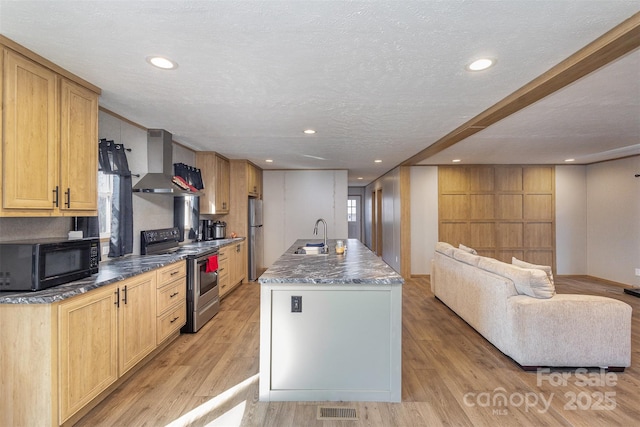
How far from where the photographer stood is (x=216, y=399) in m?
2.31

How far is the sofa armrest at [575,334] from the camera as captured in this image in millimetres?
2672

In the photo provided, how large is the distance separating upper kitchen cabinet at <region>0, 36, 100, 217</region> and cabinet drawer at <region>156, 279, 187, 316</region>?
3.21 feet

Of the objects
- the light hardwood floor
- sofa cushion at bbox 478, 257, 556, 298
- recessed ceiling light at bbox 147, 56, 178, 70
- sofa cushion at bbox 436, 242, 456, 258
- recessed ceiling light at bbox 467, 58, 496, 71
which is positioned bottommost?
the light hardwood floor

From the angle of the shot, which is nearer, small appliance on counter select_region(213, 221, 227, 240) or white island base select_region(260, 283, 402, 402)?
white island base select_region(260, 283, 402, 402)

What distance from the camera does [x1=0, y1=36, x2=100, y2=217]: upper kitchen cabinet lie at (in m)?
1.83

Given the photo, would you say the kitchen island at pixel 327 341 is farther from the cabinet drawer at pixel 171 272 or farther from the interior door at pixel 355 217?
the interior door at pixel 355 217

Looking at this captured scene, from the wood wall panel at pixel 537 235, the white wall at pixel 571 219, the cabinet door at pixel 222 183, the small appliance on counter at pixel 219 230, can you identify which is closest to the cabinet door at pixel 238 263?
the small appliance on counter at pixel 219 230

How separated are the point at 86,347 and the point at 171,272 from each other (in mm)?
1209

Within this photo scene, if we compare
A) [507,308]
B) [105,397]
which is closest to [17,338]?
[105,397]

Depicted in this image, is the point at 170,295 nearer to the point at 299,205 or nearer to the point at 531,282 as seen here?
the point at 531,282

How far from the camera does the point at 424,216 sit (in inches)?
258

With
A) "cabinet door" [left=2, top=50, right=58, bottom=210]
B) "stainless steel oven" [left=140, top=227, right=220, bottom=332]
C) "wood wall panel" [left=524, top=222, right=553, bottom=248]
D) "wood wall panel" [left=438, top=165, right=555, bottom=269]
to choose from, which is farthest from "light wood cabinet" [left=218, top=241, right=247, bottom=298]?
"wood wall panel" [left=524, top=222, right=553, bottom=248]

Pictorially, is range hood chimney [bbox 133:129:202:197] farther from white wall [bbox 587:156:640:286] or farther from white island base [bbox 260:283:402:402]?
white wall [bbox 587:156:640:286]

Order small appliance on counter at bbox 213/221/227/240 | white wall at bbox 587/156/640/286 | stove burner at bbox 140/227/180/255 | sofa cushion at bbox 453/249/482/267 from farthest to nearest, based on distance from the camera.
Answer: white wall at bbox 587/156/640/286
small appliance on counter at bbox 213/221/227/240
sofa cushion at bbox 453/249/482/267
stove burner at bbox 140/227/180/255
